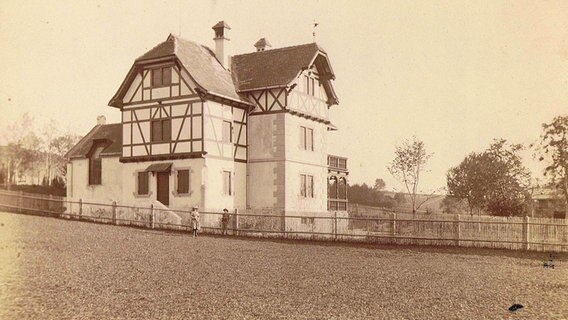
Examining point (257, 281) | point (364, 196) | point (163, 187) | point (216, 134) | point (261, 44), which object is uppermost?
point (261, 44)

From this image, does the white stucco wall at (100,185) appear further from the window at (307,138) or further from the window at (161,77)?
the window at (307,138)

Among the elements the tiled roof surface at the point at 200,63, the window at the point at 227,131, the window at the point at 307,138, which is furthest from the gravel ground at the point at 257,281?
the window at the point at 307,138

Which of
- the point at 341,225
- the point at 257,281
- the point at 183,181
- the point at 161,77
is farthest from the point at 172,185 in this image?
the point at 257,281

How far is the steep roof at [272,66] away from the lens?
35031 millimetres

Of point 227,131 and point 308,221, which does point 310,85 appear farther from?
point 308,221

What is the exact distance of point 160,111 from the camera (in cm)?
3353

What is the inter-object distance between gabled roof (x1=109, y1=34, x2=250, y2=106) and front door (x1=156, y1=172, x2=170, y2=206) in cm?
523

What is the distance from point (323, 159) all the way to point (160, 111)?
11438 mm

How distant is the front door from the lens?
3328cm

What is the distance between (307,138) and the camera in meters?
37.5

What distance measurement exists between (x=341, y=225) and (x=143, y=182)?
12.5 metres

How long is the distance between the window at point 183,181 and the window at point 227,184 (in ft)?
7.56

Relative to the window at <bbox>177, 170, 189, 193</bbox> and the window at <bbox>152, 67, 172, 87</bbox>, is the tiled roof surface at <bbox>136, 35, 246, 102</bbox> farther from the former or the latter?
the window at <bbox>177, 170, 189, 193</bbox>

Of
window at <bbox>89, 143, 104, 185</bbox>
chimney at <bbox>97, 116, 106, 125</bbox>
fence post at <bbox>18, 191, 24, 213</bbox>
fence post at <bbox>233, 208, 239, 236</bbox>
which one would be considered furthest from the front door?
chimney at <bbox>97, 116, 106, 125</bbox>
